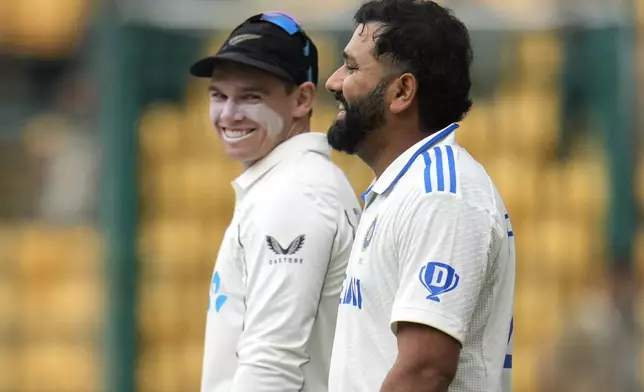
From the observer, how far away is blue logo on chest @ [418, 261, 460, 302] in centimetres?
266

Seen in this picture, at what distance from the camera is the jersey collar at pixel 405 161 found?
9.57 feet

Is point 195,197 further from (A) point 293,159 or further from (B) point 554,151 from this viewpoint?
(A) point 293,159

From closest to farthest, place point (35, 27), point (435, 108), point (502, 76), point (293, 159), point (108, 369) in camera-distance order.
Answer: point (435, 108), point (293, 159), point (108, 369), point (502, 76), point (35, 27)

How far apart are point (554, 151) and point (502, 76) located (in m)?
0.59

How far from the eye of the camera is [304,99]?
3.87 metres

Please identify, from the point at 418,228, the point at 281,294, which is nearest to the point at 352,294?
the point at 418,228

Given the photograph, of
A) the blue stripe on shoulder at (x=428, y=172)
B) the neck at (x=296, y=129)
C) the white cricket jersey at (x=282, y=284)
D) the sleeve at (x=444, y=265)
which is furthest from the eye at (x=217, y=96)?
the sleeve at (x=444, y=265)

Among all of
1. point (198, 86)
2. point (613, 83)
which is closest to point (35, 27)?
point (198, 86)

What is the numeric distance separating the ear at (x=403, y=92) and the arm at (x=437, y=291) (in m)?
0.34

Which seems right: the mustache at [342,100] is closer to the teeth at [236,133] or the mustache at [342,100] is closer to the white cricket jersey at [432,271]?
the white cricket jersey at [432,271]

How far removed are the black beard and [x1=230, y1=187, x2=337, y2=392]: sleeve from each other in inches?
16.2

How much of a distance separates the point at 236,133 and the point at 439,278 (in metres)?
1.30

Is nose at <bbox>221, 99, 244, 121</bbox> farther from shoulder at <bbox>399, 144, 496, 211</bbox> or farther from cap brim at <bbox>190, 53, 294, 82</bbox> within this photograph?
shoulder at <bbox>399, 144, 496, 211</bbox>

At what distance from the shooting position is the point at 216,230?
26.7 ft
